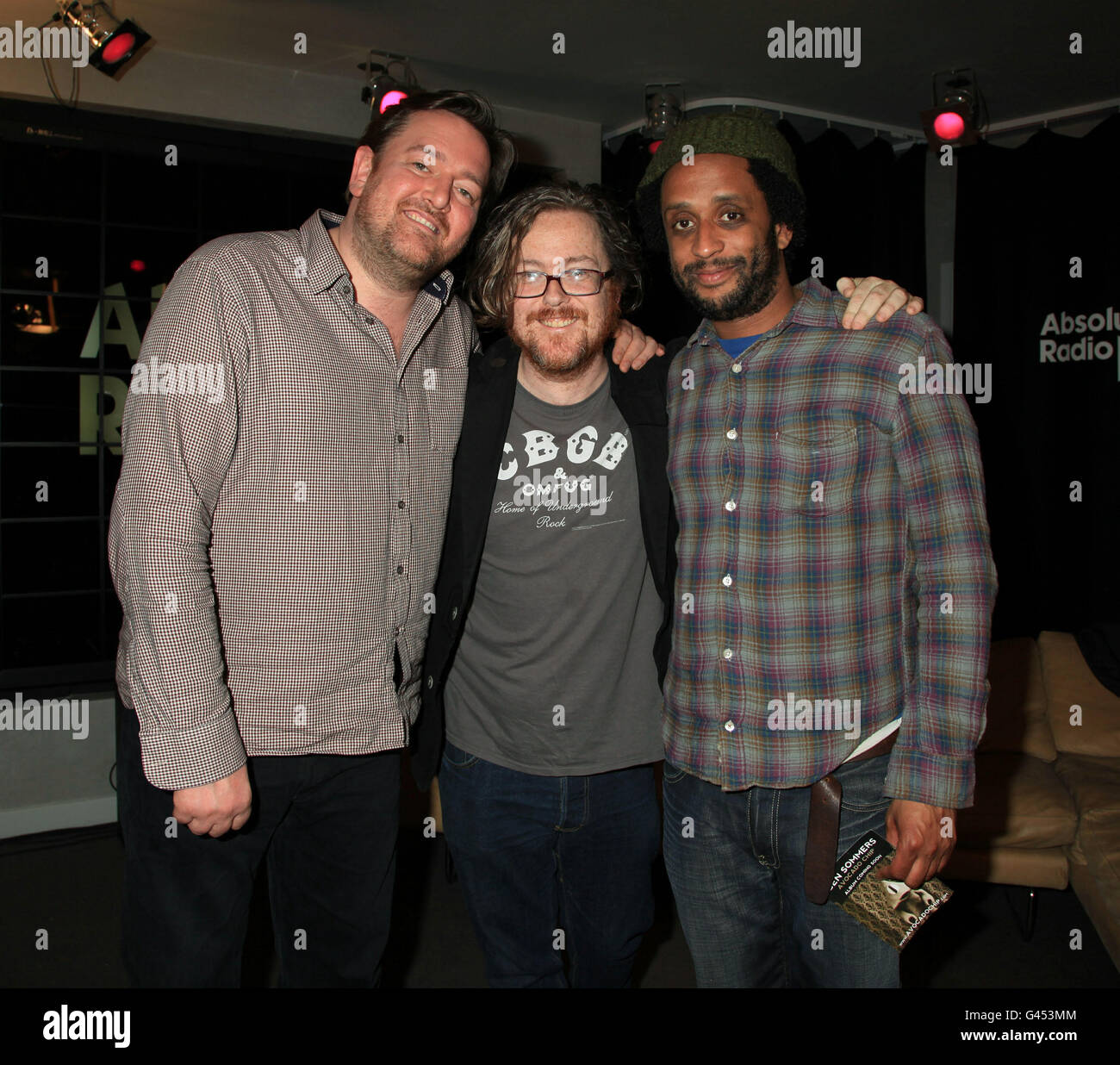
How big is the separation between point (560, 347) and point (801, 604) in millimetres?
684

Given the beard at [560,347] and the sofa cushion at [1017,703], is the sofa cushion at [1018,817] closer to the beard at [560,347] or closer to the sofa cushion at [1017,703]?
the sofa cushion at [1017,703]

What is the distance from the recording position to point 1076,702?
3.80 meters

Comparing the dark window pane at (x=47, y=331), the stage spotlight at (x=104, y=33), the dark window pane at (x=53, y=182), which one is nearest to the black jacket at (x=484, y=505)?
the stage spotlight at (x=104, y=33)

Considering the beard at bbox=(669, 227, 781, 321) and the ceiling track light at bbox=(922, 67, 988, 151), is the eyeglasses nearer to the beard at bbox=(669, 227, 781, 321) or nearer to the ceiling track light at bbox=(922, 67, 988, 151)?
the beard at bbox=(669, 227, 781, 321)

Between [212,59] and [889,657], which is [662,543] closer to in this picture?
[889,657]

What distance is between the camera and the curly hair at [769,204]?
5.81 feet

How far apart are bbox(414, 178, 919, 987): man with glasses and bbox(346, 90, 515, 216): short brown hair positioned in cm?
20

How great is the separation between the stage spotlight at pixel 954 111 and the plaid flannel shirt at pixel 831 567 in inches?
121

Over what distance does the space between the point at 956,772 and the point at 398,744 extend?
0.99m

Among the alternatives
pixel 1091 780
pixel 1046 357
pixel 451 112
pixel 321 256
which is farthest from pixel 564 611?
pixel 1046 357

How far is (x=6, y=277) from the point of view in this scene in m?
3.99

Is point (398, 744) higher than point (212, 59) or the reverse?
the reverse
